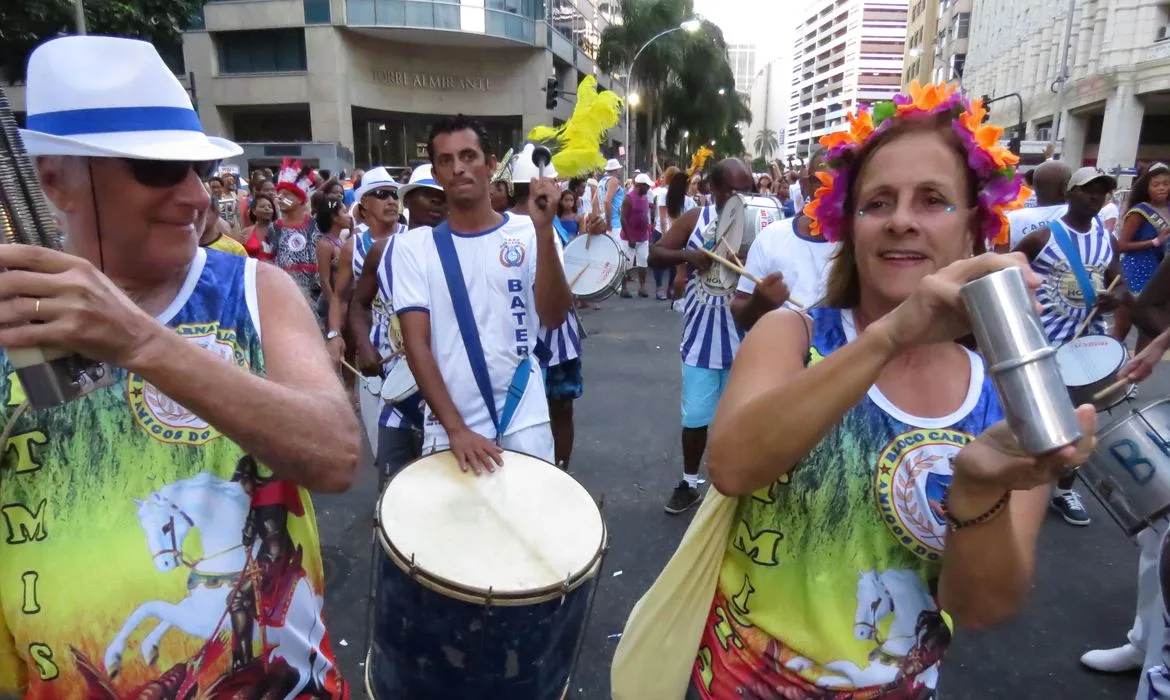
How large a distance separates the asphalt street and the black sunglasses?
2.52 m

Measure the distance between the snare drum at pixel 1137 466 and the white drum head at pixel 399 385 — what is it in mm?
2835

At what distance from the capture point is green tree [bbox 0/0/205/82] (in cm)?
1580

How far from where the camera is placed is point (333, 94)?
33.7 metres

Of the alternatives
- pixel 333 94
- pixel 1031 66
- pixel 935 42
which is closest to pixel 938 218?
pixel 333 94

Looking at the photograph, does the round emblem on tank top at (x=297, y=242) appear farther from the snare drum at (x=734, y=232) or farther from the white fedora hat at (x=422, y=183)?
the snare drum at (x=734, y=232)

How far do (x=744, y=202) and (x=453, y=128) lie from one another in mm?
2011

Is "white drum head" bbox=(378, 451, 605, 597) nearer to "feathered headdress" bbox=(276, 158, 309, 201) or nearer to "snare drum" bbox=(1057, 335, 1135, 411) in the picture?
"snare drum" bbox=(1057, 335, 1135, 411)

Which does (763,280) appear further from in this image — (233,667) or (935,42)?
(935,42)

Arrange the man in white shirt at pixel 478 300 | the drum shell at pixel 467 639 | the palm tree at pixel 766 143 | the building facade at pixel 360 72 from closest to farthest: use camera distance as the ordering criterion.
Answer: the drum shell at pixel 467 639, the man in white shirt at pixel 478 300, the building facade at pixel 360 72, the palm tree at pixel 766 143

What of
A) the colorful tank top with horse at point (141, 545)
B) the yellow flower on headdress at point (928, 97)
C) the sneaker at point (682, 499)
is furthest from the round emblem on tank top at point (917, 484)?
the sneaker at point (682, 499)

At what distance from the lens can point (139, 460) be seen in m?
1.32

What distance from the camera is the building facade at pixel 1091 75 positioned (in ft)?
101

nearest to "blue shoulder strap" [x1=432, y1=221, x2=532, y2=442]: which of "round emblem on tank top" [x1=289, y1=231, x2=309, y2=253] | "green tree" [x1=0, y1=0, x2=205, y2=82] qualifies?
"round emblem on tank top" [x1=289, y1=231, x2=309, y2=253]

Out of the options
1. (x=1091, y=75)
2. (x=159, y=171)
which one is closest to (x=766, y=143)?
(x=1091, y=75)
